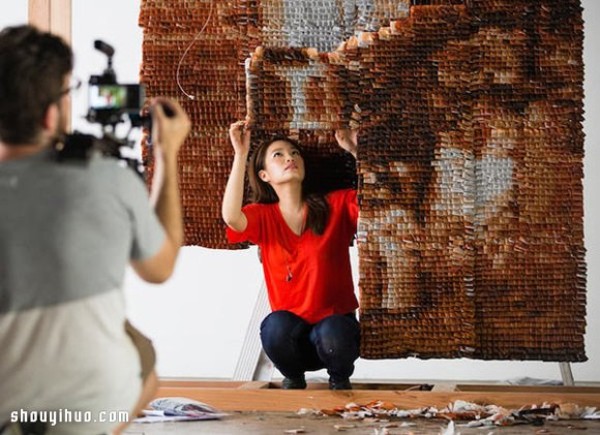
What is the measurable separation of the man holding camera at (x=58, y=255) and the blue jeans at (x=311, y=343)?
1.56 meters

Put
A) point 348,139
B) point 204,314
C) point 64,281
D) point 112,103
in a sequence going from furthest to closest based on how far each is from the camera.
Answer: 1. point 204,314
2. point 348,139
3. point 112,103
4. point 64,281

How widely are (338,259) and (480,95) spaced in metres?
0.66

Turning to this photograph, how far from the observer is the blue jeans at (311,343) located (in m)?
3.21

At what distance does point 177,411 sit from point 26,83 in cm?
158

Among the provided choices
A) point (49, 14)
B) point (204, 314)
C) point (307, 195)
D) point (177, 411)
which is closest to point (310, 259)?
point (307, 195)

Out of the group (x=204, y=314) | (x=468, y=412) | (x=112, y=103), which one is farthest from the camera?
(x=204, y=314)

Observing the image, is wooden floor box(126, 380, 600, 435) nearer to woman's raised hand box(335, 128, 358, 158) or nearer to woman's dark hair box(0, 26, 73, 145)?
woman's raised hand box(335, 128, 358, 158)

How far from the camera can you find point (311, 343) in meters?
3.33

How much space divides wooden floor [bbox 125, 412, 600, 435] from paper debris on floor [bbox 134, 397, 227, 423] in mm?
52

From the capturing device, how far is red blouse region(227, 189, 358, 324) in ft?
11.0

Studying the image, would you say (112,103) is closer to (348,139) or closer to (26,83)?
(26,83)

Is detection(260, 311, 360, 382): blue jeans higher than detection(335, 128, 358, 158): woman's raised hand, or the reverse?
detection(335, 128, 358, 158): woman's raised hand

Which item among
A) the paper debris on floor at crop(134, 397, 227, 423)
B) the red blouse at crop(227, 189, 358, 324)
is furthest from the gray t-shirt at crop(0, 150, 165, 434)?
the red blouse at crop(227, 189, 358, 324)

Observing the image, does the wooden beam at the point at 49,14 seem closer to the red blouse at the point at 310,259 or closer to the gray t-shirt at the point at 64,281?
the red blouse at the point at 310,259
